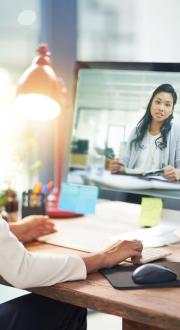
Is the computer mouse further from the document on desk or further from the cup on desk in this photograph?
the cup on desk

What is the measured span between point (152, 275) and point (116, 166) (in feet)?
1.74

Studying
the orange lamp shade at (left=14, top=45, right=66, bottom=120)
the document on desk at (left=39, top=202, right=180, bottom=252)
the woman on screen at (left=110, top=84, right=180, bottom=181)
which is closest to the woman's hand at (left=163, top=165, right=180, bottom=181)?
the woman on screen at (left=110, top=84, right=180, bottom=181)

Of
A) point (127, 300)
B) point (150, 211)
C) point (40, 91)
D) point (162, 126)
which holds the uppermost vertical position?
point (40, 91)

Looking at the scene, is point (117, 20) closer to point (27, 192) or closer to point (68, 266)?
point (27, 192)

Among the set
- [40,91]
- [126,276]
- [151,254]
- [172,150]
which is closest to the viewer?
[126,276]

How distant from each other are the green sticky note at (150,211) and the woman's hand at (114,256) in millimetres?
280

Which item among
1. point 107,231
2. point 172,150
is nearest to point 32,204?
point 107,231

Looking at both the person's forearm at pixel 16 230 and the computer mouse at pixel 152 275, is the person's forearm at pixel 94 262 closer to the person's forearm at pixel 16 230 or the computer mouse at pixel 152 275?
the computer mouse at pixel 152 275

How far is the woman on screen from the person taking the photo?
4.57 ft

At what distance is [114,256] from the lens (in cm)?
117

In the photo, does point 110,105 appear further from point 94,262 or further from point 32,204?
point 94,262

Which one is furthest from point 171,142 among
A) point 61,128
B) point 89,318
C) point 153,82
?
point 89,318

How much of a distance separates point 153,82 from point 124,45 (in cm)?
85

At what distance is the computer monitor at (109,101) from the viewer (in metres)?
1.45
